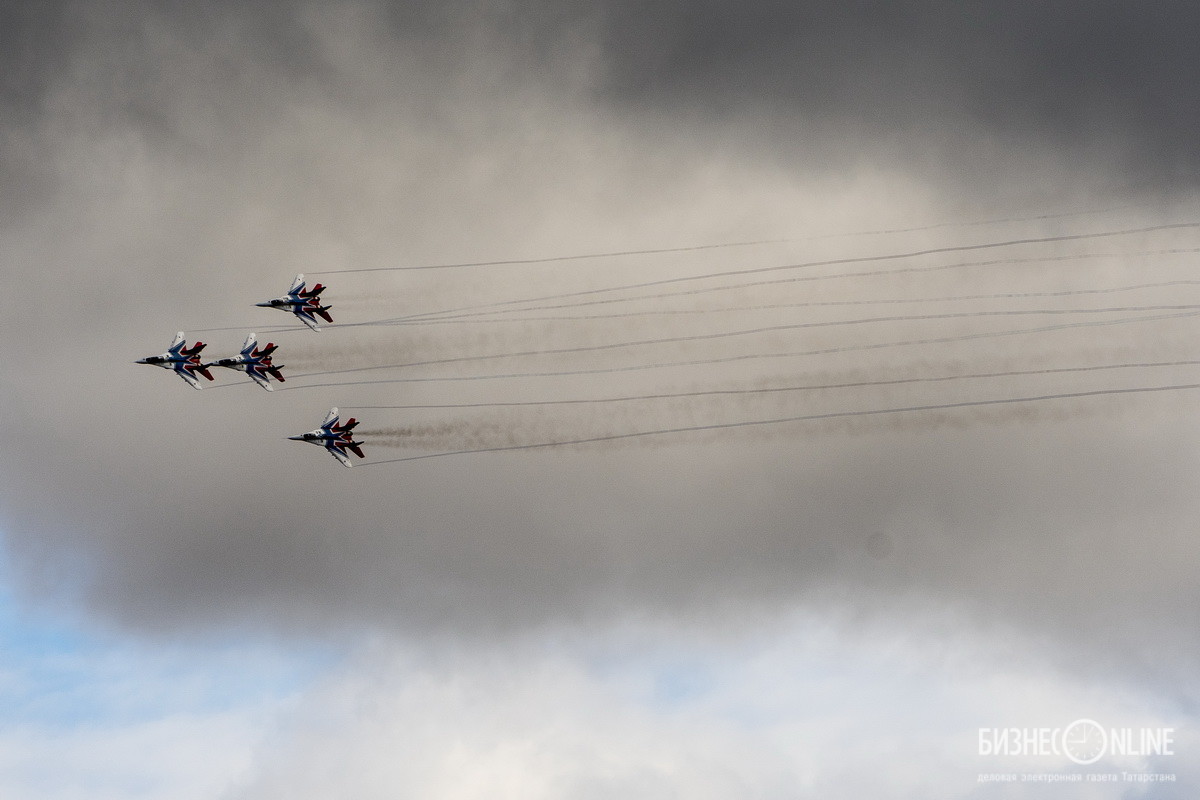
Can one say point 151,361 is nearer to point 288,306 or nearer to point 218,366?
point 218,366

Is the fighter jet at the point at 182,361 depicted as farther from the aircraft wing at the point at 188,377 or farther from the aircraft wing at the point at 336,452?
the aircraft wing at the point at 336,452

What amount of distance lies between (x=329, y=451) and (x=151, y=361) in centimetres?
1261

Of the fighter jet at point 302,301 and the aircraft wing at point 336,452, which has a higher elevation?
the fighter jet at point 302,301

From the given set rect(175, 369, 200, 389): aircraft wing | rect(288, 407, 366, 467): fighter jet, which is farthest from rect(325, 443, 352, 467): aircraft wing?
rect(175, 369, 200, 389): aircraft wing

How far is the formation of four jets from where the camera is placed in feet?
236

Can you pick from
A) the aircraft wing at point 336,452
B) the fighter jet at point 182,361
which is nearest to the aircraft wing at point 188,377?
the fighter jet at point 182,361

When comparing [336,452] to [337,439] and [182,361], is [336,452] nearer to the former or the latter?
[337,439]

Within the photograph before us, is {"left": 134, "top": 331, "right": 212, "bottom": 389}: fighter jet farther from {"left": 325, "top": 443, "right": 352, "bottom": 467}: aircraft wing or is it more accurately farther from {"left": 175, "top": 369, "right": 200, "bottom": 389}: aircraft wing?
{"left": 325, "top": 443, "right": 352, "bottom": 467}: aircraft wing

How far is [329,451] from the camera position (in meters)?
72.2

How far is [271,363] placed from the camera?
240 feet

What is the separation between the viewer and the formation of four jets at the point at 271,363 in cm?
7200

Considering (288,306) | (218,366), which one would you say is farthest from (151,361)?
(288,306)

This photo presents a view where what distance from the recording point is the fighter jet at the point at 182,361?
241 feet

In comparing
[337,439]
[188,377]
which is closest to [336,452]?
[337,439]
